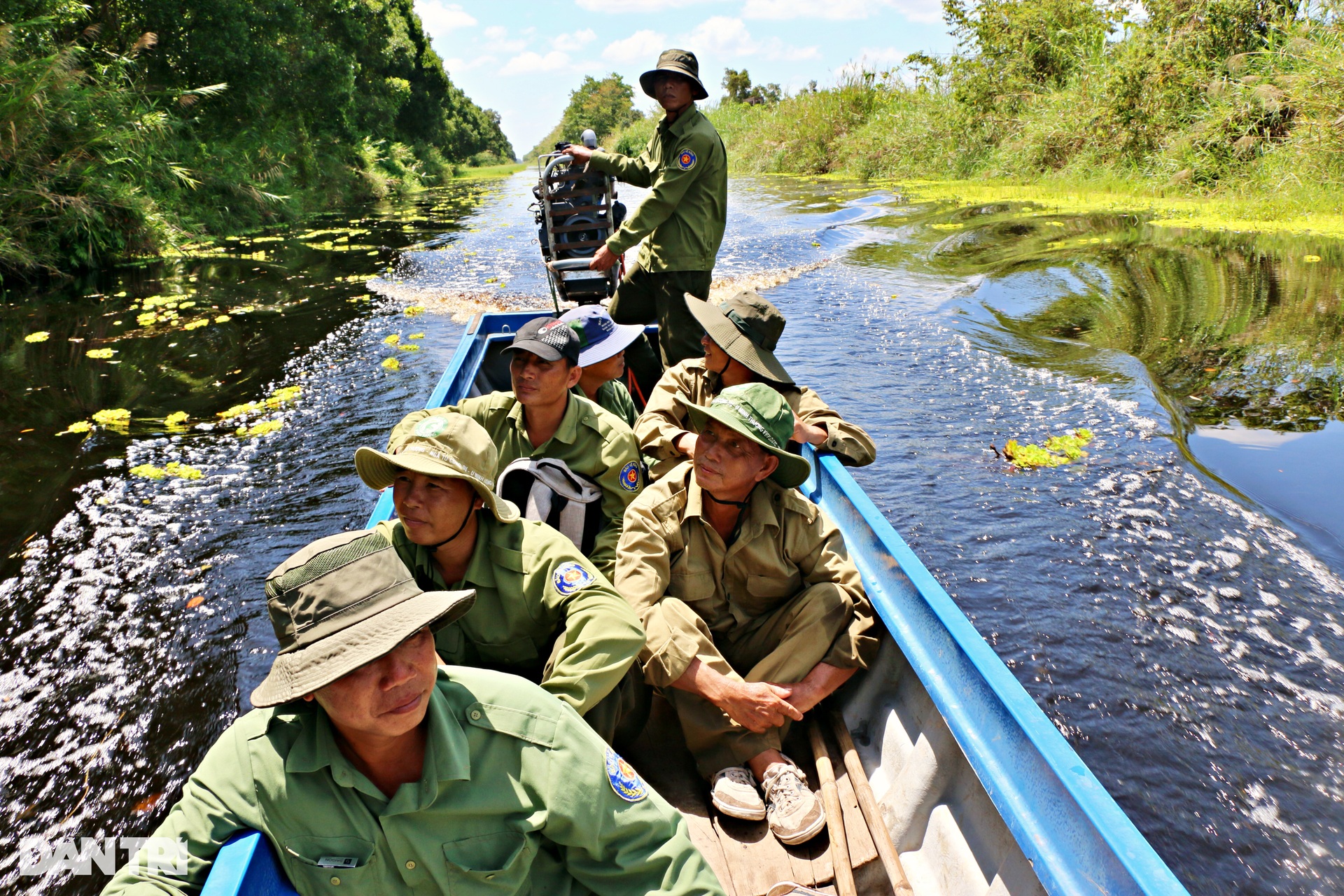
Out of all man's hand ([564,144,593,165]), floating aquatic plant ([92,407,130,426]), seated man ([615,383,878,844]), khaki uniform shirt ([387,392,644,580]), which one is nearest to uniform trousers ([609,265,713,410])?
man's hand ([564,144,593,165])

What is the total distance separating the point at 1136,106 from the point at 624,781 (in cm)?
1682

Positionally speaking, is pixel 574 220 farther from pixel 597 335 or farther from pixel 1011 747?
pixel 1011 747

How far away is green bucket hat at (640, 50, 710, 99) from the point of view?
4062mm

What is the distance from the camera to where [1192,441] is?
17.7 feet

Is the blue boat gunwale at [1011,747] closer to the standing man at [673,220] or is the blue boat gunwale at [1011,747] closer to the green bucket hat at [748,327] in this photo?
the green bucket hat at [748,327]

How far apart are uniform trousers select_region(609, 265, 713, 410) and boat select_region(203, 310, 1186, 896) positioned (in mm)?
1957

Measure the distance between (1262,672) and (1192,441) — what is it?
2.34 metres

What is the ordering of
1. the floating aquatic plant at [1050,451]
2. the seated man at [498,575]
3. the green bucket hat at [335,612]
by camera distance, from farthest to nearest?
the floating aquatic plant at [1050,451]
the seated man at [498,575]
the green bucket hat at [335,612]

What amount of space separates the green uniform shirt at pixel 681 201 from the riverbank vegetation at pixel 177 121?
28.6 ft

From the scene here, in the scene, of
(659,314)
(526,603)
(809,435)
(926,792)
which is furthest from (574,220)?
(926,792)

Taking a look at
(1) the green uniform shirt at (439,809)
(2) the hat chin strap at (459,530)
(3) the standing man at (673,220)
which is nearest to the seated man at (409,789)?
(1) the green uniform shirt at (439,809)

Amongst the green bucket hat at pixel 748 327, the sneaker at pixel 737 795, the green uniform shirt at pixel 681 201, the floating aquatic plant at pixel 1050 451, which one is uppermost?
the green uniform shirt at pixel 681 201

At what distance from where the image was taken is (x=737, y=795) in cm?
213

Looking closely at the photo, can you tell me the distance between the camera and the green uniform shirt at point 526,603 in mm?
1897
